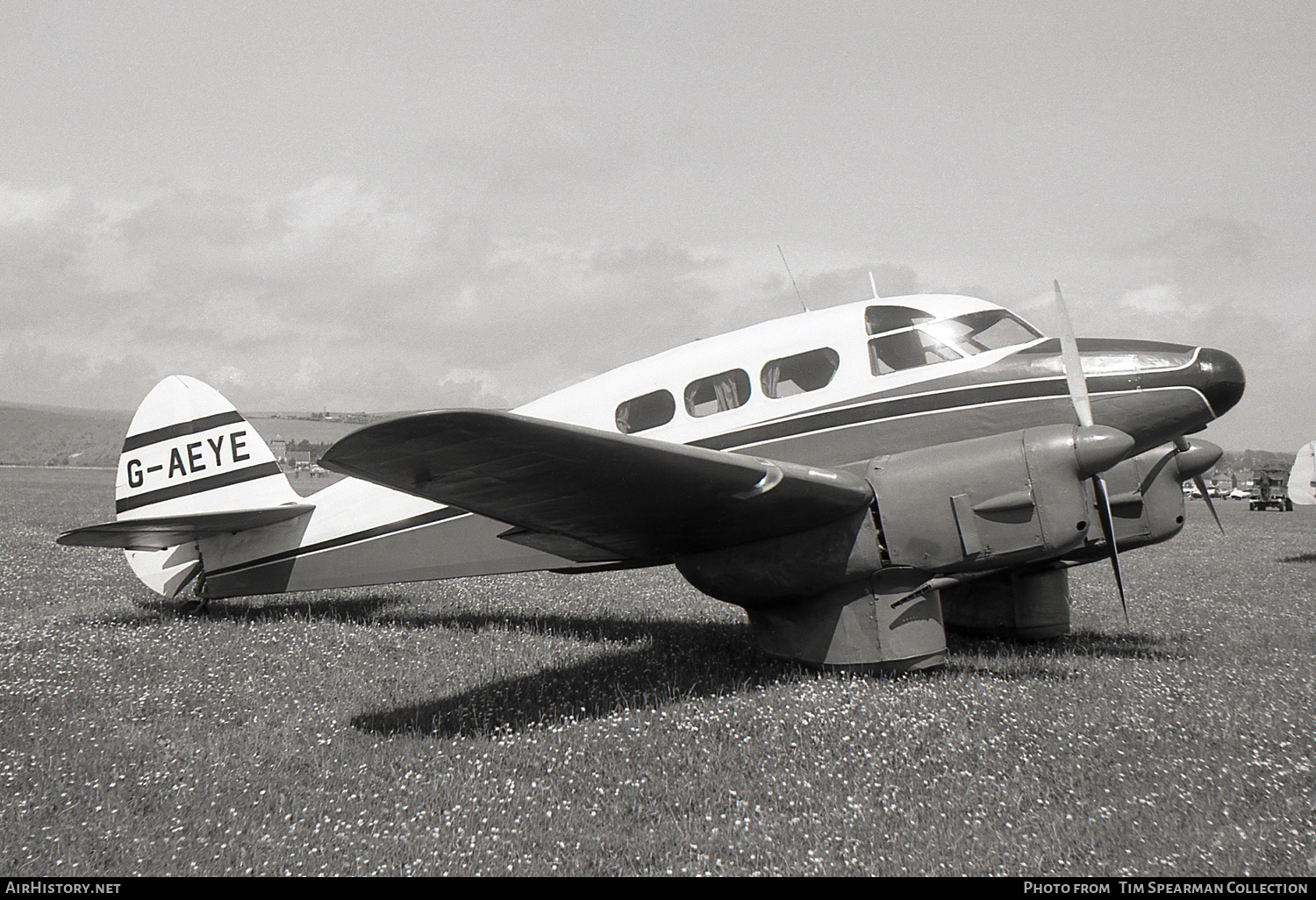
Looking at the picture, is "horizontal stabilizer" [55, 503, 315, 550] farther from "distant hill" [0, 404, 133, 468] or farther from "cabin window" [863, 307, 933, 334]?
"distant hill" [0, 404, 133, 468]

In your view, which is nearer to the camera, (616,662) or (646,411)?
(616,662)

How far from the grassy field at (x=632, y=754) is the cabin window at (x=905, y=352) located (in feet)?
8.34

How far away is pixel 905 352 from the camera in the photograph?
6.49m

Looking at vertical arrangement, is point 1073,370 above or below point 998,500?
above

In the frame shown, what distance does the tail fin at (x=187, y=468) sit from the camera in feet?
29.8

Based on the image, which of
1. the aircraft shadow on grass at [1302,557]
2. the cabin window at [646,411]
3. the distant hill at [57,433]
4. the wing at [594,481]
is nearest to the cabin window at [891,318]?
the wing at [594,481]

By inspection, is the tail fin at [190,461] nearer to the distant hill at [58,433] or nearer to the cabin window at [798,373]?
the cabin window at [798,373]

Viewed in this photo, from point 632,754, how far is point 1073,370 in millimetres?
4234

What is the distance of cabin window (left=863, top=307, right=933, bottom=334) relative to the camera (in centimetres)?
660

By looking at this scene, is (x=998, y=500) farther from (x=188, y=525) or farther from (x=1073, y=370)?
(x=188, y=525)

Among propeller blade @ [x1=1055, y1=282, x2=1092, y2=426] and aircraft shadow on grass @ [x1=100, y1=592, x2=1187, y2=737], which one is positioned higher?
propeller blade @ [x1=1055, y1=282, x2=1092, y2=426]

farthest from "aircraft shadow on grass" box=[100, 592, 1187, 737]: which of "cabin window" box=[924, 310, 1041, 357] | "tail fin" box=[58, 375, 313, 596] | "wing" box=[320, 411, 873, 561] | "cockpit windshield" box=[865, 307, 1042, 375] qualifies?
"cabin window" box=[924, 310, 1041, 357]

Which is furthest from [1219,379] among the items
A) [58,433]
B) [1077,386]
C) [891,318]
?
[58,433]

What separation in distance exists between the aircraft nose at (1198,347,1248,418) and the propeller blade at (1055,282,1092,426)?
90cm
